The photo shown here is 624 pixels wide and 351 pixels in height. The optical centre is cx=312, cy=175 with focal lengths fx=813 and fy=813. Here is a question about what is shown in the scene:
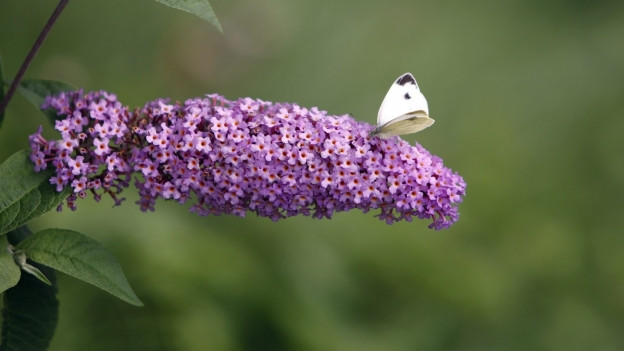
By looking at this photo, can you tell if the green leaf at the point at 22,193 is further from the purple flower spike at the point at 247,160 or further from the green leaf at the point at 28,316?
the green leaf at the point at 28,316

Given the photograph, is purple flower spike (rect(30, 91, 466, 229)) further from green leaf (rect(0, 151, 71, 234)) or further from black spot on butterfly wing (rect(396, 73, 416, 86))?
black spot on butterfly wing (rect(396, 73, 416, 86))

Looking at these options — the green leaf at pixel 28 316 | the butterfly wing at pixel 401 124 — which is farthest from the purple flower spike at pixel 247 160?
the green leaf at pixel 28 316

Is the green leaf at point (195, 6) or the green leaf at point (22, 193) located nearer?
the green leaf at point (195, 6)

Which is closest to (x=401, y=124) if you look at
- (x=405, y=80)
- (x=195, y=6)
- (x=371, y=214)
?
(x=405, y=80)

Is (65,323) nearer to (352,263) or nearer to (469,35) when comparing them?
(352,263)

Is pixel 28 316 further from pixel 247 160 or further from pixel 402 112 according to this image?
pixel 402 112

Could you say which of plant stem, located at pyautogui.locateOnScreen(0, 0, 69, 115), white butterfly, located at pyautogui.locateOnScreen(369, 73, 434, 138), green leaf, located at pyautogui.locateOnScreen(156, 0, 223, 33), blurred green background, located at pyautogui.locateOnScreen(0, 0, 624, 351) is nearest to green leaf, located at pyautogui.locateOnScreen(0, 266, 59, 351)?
plant stem, located at pyautogui.locateOnScreen(0, 0, 69, 115)

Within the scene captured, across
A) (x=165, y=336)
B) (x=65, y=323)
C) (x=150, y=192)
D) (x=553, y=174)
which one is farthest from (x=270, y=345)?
(x=553, y=174)
